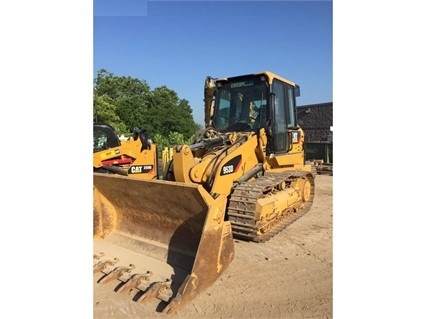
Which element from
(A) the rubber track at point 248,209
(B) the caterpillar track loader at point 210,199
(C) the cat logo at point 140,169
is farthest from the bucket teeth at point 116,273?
(C) the cat logo at point 140,169

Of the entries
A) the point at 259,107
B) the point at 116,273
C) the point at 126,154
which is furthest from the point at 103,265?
the point at 126,154

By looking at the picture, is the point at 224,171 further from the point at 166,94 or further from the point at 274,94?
the point at 166,94

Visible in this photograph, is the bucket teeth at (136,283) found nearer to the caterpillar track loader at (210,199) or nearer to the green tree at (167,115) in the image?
the caterpillar track loader at (210,199)

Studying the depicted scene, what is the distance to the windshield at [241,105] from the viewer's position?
5.10 m

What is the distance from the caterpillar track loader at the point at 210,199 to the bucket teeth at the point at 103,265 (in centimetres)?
1

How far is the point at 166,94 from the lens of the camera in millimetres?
21844

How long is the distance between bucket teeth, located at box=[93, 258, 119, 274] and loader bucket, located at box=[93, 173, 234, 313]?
0.32ft

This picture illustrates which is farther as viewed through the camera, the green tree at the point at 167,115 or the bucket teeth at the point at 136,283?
the green tree at the point at 167,115

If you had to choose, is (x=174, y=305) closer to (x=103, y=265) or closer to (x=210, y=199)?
(x=210, y=199)

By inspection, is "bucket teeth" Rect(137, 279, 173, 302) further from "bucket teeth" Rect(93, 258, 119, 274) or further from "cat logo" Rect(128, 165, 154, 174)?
"cat logo" Rect(128, 165, 154, 174)

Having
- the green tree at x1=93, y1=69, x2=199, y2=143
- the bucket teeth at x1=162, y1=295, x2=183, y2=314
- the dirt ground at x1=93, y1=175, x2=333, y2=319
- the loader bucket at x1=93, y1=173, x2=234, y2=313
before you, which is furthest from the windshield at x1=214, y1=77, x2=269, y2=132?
the green tree at x1=93, y1=69, x2=199, y2=143

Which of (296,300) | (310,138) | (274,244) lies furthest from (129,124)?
(296,300)

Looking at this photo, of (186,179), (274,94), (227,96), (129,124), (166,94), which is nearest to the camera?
(186,179)

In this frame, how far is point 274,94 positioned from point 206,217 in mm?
2522
